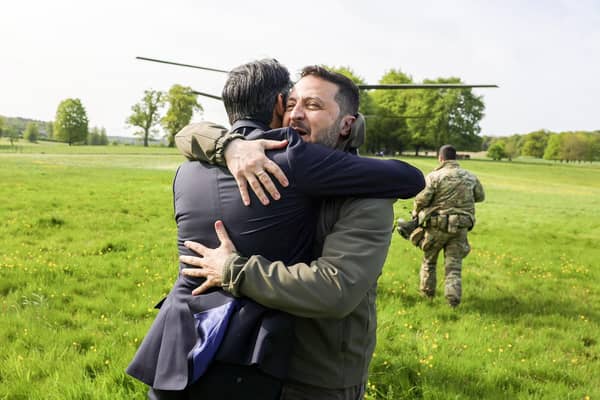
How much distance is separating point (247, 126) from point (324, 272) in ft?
2.39

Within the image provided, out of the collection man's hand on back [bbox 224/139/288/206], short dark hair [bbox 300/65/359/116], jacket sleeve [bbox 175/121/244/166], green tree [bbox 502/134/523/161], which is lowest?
man's hand on back [bbox 224/139/288/206]

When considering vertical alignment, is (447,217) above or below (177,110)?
below

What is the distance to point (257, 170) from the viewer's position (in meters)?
1.69

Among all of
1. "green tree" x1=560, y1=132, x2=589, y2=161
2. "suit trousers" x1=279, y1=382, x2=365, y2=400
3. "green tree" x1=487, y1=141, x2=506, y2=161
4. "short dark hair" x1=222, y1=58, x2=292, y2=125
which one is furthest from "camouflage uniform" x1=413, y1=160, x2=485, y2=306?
"green tree" x1=487, y1=141, x2=506, y2=161

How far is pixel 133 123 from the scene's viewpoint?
319 feet

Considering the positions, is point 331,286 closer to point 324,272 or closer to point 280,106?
point 324,272

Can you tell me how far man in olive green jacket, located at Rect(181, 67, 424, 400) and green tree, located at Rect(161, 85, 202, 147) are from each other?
97472mm

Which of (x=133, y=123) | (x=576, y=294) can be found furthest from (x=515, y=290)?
(x=133, y=123)

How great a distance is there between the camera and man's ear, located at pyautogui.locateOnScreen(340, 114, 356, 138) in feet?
6.88

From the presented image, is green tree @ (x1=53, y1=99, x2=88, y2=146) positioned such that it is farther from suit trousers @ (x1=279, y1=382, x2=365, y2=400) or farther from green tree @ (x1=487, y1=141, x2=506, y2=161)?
suit trousers @ (x1=279, y1=382, x2=365, y2=400)

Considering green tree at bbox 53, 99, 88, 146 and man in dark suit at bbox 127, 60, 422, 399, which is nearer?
man in dark suit at bbox 127, 60, 422, 399

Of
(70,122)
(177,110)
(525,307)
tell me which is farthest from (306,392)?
(70,122)

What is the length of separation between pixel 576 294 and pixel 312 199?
9.29 m

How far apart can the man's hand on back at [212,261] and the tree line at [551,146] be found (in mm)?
101422
